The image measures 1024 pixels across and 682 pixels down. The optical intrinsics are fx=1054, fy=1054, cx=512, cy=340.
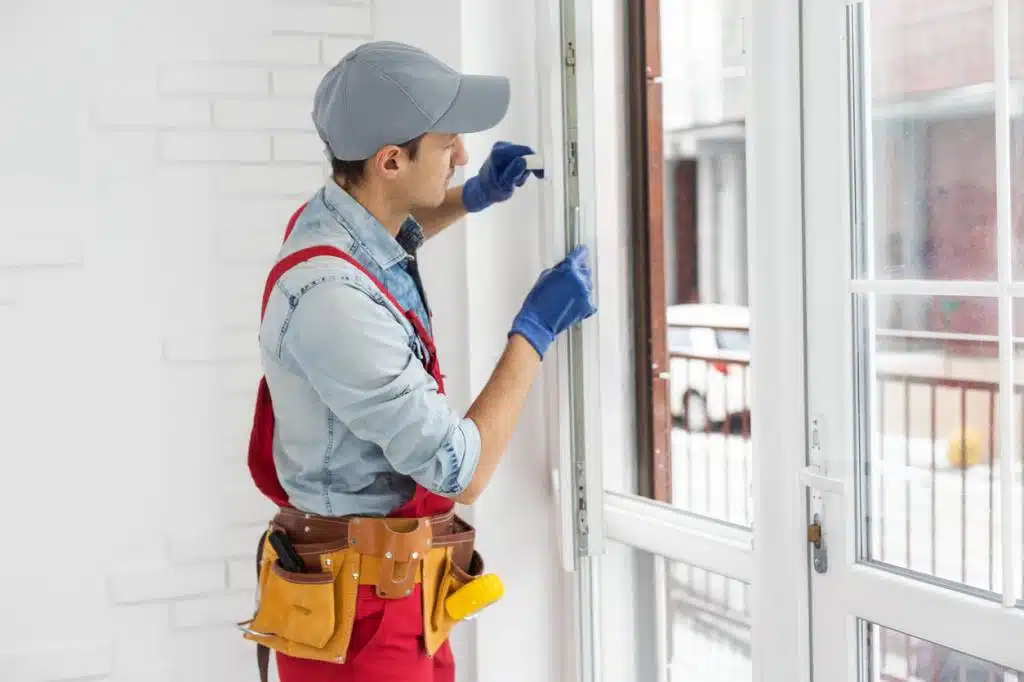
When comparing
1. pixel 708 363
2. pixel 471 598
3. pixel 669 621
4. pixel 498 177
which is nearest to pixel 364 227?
pixel 498 177

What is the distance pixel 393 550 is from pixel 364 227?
48 cm

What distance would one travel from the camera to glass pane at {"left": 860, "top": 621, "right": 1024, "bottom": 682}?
4.49 ft

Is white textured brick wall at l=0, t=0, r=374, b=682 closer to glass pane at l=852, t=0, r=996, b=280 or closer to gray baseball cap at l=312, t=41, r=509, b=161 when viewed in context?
gray baseball cap at l=312, t=41, r=509, b=161

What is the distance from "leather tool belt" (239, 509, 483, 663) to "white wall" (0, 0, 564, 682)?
0.47 metres

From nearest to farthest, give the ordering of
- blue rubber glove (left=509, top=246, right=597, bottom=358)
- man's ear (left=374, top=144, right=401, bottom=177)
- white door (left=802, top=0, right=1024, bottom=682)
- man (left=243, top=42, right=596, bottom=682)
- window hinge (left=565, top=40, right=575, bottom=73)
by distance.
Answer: white door (left=802, top=0, right=1024, bottom=682), man (left=243, top=42, right=596, bottom=682), man's ear (left=374, top=144, right=401, bottom=177), blue rubber glove (left=509, top=246, right=597, bottom=358), window hinge (left=565, top=40, right=575, bottom=73)

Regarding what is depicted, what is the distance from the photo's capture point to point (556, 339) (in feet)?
5.97

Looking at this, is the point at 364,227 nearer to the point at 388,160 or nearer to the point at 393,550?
the point at 388,160

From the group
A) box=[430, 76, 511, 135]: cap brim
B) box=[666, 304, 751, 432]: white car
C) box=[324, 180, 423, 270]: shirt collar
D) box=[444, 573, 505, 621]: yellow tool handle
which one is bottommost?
box=[444, 573, 505, 621]: yellow tool handle

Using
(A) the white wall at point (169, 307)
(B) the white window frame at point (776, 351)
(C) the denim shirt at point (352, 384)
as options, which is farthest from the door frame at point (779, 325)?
(A) the white wall at point (169, 307)

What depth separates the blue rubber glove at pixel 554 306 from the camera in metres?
1.66

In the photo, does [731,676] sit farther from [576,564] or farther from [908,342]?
[908,342]

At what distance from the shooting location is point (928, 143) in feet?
4.65

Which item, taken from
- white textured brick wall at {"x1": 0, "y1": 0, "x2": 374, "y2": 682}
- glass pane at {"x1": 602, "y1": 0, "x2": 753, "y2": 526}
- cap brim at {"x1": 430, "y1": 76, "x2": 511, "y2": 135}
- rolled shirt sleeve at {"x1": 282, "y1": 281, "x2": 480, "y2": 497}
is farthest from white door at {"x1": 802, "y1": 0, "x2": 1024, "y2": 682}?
white textured brick wall at {"x1": 0, "y1": 0, "x2": 374, "y2": 682}

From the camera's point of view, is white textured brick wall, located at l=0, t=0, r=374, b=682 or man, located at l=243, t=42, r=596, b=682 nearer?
man, located at l=243, t=42, r=596, b=682
